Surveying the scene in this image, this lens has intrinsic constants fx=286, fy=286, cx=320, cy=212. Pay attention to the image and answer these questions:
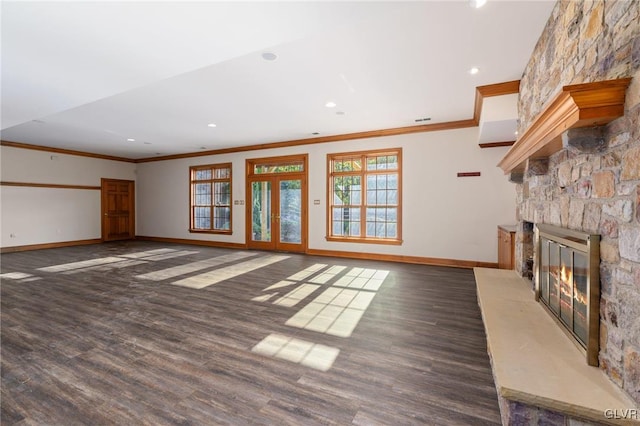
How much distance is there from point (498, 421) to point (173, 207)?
32.3ft

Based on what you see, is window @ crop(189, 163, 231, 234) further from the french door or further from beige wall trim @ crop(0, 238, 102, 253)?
beige wall trim @ crop(0, 238, 102, 253)

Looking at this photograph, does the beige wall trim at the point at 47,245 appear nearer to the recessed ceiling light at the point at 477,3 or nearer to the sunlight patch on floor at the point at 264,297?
the sunlight patch on floor at the point at 264,297

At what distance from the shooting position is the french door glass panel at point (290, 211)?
24.6 feet

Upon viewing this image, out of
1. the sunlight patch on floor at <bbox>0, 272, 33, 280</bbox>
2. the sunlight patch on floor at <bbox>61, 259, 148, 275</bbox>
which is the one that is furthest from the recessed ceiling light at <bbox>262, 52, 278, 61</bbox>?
the sunlight patch on floor at <bbox>0, 272, 33, 280</bbox>

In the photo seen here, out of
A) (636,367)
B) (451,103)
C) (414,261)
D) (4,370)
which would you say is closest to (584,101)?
(636,367)

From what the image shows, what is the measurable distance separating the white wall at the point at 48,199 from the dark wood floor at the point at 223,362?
493 cm

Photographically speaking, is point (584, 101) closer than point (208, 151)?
Yes

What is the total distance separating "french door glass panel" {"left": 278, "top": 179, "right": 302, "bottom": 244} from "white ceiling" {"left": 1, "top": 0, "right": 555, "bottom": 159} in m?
2.17

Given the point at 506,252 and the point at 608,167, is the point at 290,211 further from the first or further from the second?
the point at 608,167

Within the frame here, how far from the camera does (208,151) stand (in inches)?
340

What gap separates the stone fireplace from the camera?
129cm

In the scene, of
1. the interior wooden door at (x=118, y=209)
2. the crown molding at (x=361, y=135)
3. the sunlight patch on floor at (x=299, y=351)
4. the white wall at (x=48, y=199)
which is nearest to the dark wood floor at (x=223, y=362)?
the sunlight patch on floor at (x=299, y=351)

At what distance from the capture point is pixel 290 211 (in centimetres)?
762

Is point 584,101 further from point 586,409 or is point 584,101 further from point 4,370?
point 4,370
